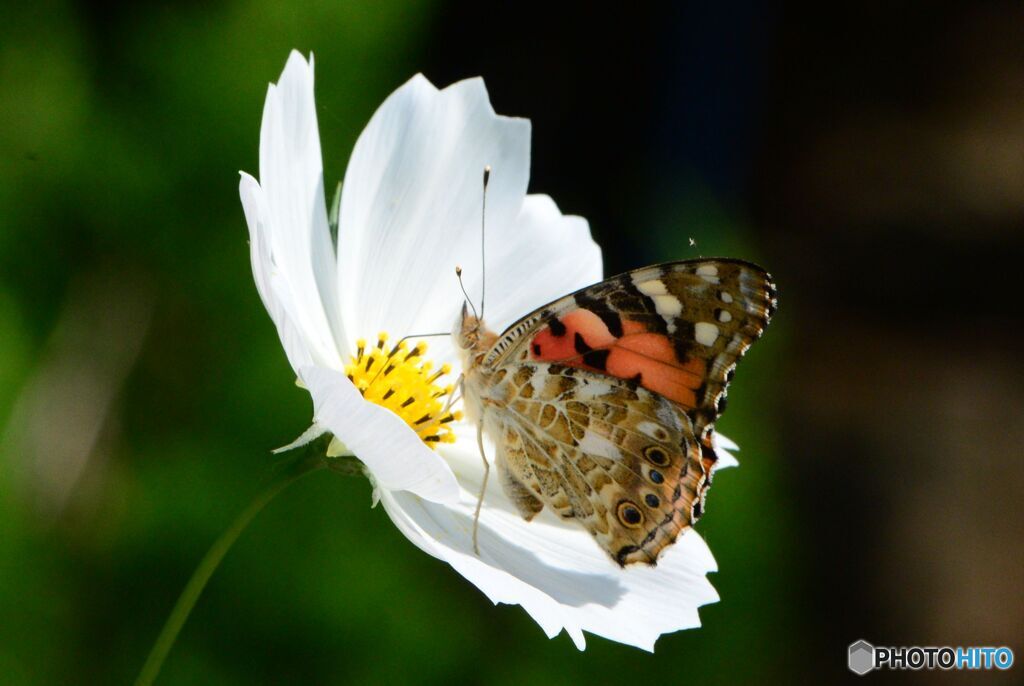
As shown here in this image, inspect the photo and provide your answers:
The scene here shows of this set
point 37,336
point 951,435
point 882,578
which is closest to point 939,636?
point 882,578

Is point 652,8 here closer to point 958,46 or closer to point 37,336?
point 958,46

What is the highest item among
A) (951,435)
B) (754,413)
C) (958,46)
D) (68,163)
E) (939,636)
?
(68,163)

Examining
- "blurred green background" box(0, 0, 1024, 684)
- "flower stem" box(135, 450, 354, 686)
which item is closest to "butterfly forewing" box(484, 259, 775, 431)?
"flower stem" box(135, 450, 354, 686)

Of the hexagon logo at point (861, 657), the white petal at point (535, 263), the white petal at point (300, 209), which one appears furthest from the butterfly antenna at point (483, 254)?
the hexagon logo at point (861, 657)

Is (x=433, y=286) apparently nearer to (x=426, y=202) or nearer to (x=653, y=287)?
(x=426, y=202)

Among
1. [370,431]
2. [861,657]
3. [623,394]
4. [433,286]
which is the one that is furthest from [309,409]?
[861,657]

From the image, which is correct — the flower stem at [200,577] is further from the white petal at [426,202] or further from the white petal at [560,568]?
the white petal at [426,202]
